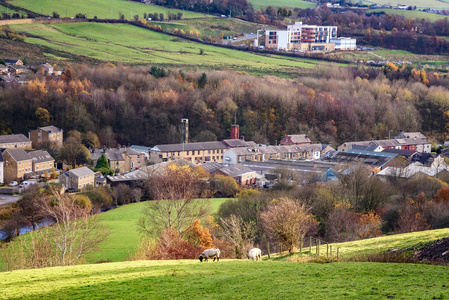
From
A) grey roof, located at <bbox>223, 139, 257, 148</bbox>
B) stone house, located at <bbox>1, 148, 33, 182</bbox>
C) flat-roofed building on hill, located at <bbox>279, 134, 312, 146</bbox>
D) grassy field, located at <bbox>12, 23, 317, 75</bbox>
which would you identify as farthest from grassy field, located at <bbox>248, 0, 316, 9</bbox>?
stone house, located at <bbox>1, 148, 33, 182</bbox>

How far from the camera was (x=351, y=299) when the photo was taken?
12.5 meters

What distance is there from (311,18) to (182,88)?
69.6m

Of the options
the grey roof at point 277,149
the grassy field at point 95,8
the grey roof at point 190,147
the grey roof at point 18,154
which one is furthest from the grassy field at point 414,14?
the grey roof at point 18,154

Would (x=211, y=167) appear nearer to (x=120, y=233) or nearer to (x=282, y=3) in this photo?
(x=120, y=233)

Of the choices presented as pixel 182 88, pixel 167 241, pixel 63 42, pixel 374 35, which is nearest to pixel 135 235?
pixel 167 241

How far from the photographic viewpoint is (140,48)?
105500 mm

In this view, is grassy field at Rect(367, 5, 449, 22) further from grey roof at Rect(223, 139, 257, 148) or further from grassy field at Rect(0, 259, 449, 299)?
grassy field at Rect(0, 259, 449, 299)

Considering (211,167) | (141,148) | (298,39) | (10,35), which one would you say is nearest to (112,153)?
(141,148)

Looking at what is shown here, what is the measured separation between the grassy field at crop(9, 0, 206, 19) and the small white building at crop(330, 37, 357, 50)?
33.7 m

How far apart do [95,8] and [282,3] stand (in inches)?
2338

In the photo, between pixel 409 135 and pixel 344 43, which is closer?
pixel 409 135

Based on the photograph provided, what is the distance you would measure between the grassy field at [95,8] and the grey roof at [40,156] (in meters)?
60.5

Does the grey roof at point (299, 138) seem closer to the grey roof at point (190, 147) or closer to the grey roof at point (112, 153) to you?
the grey roof at point (190, 147)

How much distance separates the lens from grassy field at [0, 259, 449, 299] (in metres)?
13.1
